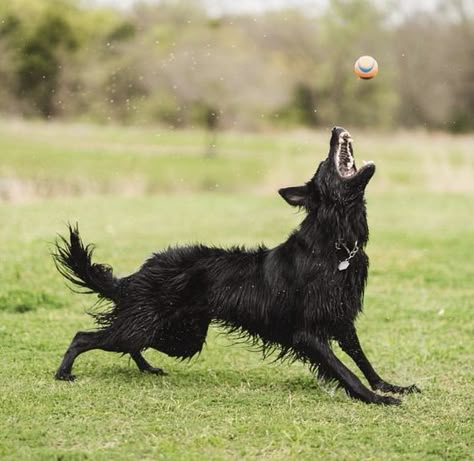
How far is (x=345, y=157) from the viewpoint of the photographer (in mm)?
5000

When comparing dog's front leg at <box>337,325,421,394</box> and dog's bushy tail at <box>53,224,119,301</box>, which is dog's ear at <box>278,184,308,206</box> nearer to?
dog's front leg at <box>337,325,421,394</box>

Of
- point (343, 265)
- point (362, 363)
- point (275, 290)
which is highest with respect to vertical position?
point (343, 265)

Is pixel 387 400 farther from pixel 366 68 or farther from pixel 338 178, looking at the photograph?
pixel 366 68

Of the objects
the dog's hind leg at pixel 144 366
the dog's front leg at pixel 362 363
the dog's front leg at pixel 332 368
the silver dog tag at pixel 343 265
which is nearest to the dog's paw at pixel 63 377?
the dog's hind leg at pixel 144 366

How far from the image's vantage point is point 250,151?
33.2m

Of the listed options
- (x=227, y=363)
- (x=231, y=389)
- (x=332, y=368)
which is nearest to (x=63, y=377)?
(x=231, y=389)

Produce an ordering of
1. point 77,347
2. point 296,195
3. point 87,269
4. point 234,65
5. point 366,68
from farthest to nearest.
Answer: point 234,65 → point 366,68 → point 87,269 → point 77,347 → point 296,195

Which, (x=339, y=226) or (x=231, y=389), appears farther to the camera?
(x=231, y=389)

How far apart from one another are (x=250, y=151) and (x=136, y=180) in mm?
9927

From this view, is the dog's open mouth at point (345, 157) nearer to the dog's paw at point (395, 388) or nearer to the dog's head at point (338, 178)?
the dog's head at point (338, 178)

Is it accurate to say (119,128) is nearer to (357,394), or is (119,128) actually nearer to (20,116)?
(20,116)

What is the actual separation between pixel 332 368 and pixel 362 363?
1.30ft

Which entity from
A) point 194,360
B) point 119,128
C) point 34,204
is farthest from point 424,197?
point 119,128

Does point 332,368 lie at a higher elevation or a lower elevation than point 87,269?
lower
